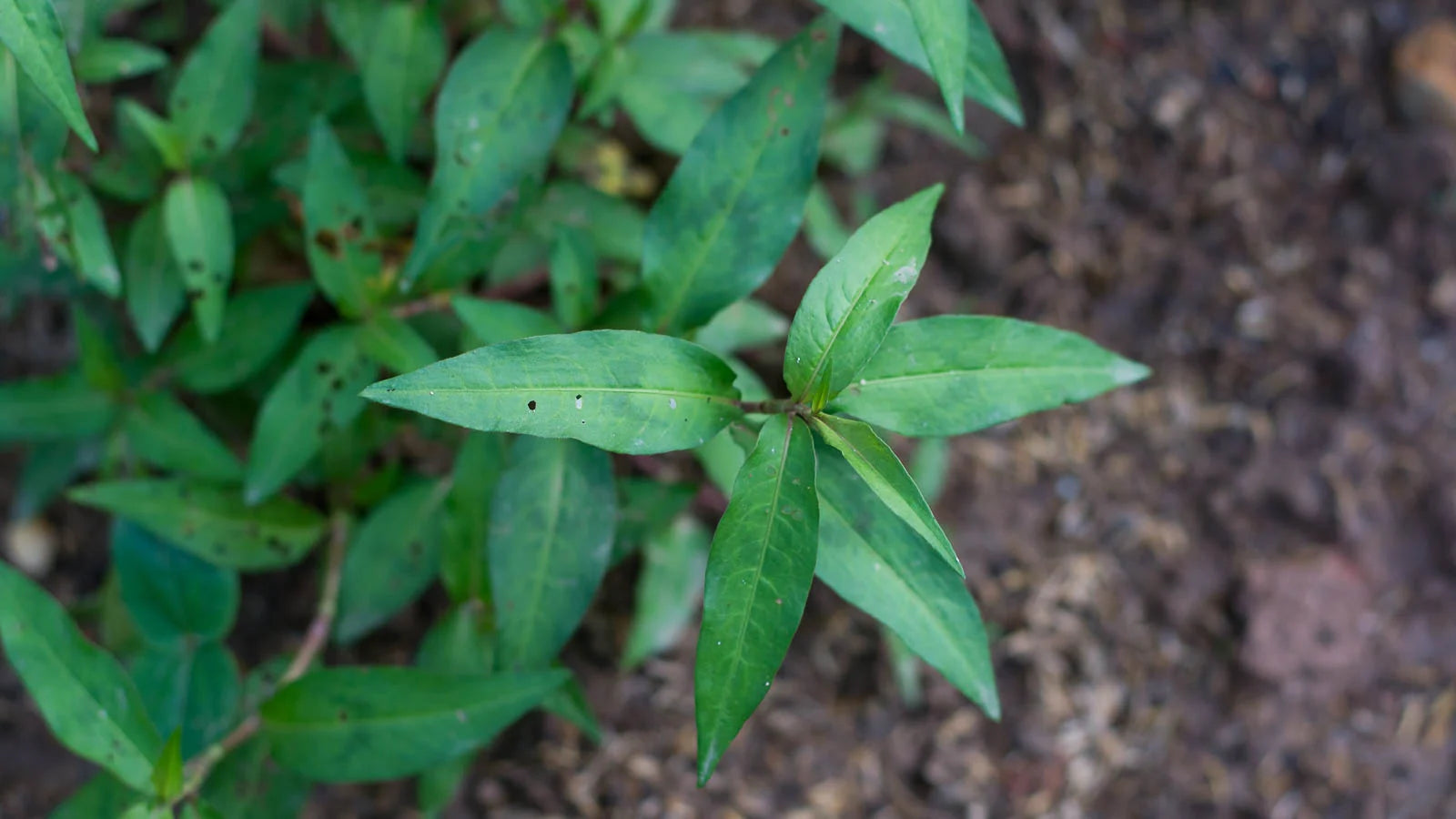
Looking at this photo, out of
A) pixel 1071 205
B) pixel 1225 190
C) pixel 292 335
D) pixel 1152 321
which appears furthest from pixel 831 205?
pixel 292 335

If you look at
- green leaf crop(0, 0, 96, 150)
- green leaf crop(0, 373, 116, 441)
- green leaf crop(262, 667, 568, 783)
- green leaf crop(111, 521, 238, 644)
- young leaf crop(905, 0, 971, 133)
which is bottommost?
green leaf crop(111, 521, 238, 644)

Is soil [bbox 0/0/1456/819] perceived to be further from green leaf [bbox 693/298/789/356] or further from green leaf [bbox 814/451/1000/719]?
green leaf [bbox 814/451/1000/719]

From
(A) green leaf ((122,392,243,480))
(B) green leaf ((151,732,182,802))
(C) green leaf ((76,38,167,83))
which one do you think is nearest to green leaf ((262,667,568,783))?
(B) green leaf ((151,732,182,802))

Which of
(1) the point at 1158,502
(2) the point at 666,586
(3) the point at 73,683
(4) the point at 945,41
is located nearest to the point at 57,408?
(3) the point at 73,683

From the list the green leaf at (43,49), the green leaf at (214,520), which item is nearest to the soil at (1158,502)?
the green leaf at (214,520)

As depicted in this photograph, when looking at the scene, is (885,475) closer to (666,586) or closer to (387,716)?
(387,716)

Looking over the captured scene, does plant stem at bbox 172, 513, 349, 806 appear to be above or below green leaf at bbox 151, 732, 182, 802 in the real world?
below

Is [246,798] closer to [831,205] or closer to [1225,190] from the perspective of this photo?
[831,205]

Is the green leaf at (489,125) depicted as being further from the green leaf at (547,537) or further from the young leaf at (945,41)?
the young leaf at (945,41)
